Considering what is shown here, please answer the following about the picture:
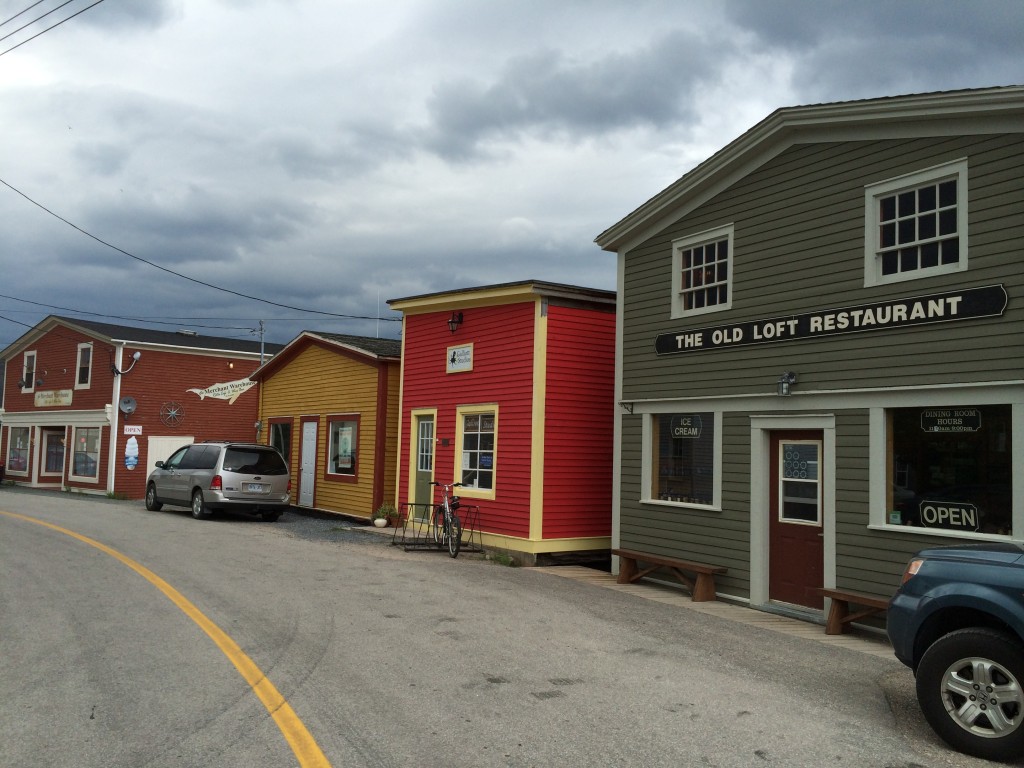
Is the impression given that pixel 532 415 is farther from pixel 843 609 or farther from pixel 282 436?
pixel 282 436

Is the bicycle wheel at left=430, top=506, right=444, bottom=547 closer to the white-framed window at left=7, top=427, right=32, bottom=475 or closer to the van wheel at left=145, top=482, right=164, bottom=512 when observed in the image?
the van wheel at left=145, top=482, right=164, bottom=512

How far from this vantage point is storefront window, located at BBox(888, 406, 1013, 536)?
343 inches

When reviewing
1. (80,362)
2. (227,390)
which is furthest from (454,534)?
(80,362)

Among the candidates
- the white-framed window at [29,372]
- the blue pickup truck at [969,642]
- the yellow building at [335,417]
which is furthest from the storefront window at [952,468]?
the white-framed window at [29,372]

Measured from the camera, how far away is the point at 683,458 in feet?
41.4

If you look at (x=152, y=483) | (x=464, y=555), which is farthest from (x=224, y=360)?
(x=464, y=555)

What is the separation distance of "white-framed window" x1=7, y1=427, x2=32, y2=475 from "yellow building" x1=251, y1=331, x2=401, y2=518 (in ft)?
48.6

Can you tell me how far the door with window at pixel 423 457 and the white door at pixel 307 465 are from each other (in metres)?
5.19

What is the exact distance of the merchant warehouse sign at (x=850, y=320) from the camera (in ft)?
29.5

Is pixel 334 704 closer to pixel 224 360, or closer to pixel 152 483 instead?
pixel 152 483

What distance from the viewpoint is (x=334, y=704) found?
239 inches

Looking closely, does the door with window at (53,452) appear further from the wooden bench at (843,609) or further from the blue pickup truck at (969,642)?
the blue pickup truck at (969,642)

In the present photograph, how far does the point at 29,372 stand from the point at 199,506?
19.2m

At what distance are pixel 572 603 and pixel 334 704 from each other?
17.2 ft
